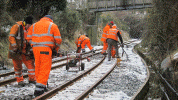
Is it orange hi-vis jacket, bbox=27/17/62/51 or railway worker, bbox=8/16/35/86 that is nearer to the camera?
orange hi-vis jacket, bbox=27/17/62/51

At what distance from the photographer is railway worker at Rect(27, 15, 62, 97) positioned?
4.74 meters

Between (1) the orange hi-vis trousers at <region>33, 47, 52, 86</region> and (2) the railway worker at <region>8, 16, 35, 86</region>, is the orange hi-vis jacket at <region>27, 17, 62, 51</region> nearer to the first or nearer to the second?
(1) the orange hi-vis trousers at <region>33, 47, 52, 86</region>

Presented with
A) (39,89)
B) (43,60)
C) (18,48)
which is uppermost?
(18,48)

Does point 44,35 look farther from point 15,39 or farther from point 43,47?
point 15,39

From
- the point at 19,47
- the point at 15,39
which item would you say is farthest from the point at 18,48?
the point at 15,39

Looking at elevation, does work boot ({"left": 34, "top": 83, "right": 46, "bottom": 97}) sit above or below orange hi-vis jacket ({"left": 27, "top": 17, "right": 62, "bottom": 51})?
below

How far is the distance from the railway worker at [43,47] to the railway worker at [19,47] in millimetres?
1051

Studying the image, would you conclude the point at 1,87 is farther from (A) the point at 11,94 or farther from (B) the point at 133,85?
(B) the point at 133,85

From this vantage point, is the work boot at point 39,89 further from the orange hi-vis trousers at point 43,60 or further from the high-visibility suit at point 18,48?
the high-visibility suit at point 18,48

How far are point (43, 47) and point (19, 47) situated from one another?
4.71ft

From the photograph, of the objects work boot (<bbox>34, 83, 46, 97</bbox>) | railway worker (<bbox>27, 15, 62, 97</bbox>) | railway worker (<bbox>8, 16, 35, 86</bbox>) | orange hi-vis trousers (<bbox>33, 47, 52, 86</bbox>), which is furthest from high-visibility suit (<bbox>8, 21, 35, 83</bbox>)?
work boot (<bbox>34, 83, 46, 97</bbox>)

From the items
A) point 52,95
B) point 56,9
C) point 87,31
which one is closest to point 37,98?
point 52,95

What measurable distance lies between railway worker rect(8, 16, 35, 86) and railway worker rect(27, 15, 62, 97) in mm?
1051

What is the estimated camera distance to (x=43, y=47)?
4.74 m
